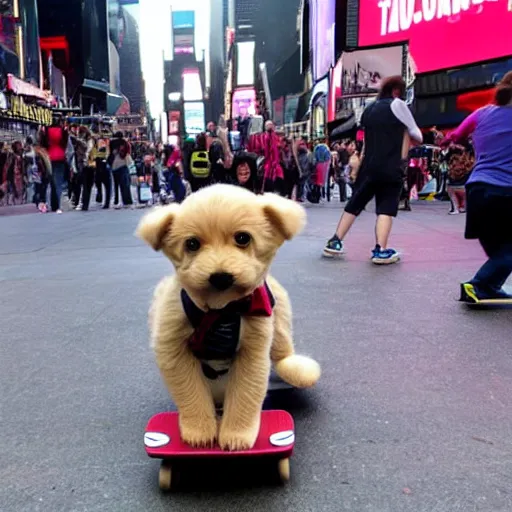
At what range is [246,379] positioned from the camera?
2031 mm

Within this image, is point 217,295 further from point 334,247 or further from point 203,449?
point 334,247

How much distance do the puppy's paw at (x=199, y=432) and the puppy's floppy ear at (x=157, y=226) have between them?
24.0 inches

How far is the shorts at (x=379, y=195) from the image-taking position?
6.21 m

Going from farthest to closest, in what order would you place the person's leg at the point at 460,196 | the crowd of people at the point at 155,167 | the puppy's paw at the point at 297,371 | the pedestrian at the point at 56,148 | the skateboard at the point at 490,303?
the pedestrian at the point at 56,148 → the person's leg at the point at 460,196 → the crowd of people at the point at 155,167 → the skateboard at the point at 490,303 → the puppy's paw at the point at 297,371

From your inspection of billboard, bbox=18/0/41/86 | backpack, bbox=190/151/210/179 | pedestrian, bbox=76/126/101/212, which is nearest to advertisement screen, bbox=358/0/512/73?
backpack, bbox=190/151/210/179

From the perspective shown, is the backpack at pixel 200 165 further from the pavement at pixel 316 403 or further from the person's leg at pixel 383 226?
the pavement at pixel 316 403

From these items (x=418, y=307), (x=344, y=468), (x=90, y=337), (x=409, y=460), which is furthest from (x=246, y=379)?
(x=418, y=307)

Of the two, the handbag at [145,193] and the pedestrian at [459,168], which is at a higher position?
the pedestrian at [459,168]

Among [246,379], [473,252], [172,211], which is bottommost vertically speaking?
[473,252]

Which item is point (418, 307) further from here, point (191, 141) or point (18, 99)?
point (18, 99)

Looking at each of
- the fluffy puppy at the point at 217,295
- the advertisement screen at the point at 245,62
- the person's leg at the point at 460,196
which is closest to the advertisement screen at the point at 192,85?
the advertisement screen at the point at 245,62

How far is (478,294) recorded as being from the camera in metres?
4.39

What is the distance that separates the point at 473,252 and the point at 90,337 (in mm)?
4882

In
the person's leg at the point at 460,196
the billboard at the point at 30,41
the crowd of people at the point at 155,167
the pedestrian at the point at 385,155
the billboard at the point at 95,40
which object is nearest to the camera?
the pedestrian at the point at 385,155
